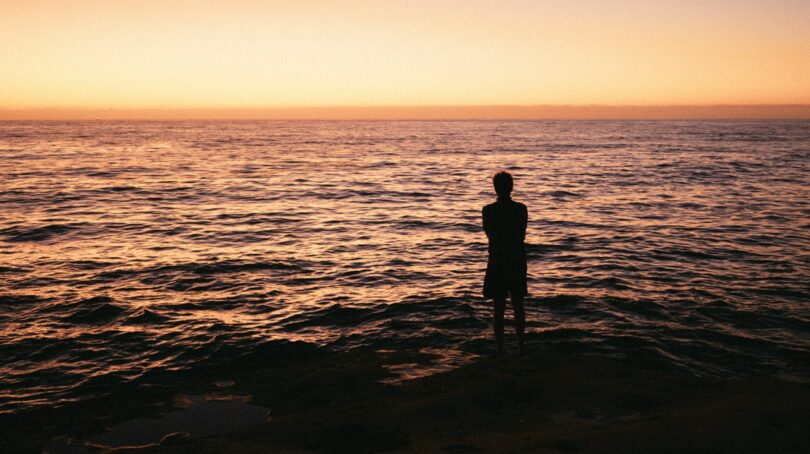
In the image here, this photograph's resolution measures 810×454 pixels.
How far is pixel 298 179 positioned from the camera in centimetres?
3709

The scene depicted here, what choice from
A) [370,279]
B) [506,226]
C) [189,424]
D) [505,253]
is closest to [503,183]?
[506,226]

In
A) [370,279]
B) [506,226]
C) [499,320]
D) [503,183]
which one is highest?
[503,183]

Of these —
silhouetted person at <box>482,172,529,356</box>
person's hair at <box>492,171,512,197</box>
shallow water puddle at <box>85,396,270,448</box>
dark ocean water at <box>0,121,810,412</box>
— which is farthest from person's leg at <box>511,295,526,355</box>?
shallow water puddle at <box>85,396,270,448</box>

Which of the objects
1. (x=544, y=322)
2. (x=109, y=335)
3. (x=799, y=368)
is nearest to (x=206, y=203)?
(x=109, y=335)

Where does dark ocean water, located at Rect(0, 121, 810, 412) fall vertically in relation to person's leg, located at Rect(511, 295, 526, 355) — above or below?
below

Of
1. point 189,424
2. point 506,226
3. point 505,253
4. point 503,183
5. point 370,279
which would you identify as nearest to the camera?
point 189,424

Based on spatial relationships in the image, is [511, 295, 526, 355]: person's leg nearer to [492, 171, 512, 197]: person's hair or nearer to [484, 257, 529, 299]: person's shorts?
[484, 257, 529, 299]: person's shorts

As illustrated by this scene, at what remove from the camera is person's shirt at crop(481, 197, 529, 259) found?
715cm

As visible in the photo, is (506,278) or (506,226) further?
(506,278)

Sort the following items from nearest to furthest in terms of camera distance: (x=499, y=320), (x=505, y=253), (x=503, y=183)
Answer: (x=503, y=183), (x=505, y=253), (x=499, y=320)

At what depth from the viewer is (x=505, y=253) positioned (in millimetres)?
7293

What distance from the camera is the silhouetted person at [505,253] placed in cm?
715

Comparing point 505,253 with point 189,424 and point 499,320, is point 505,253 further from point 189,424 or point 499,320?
point 189,424

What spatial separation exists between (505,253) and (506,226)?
1.34 feet
